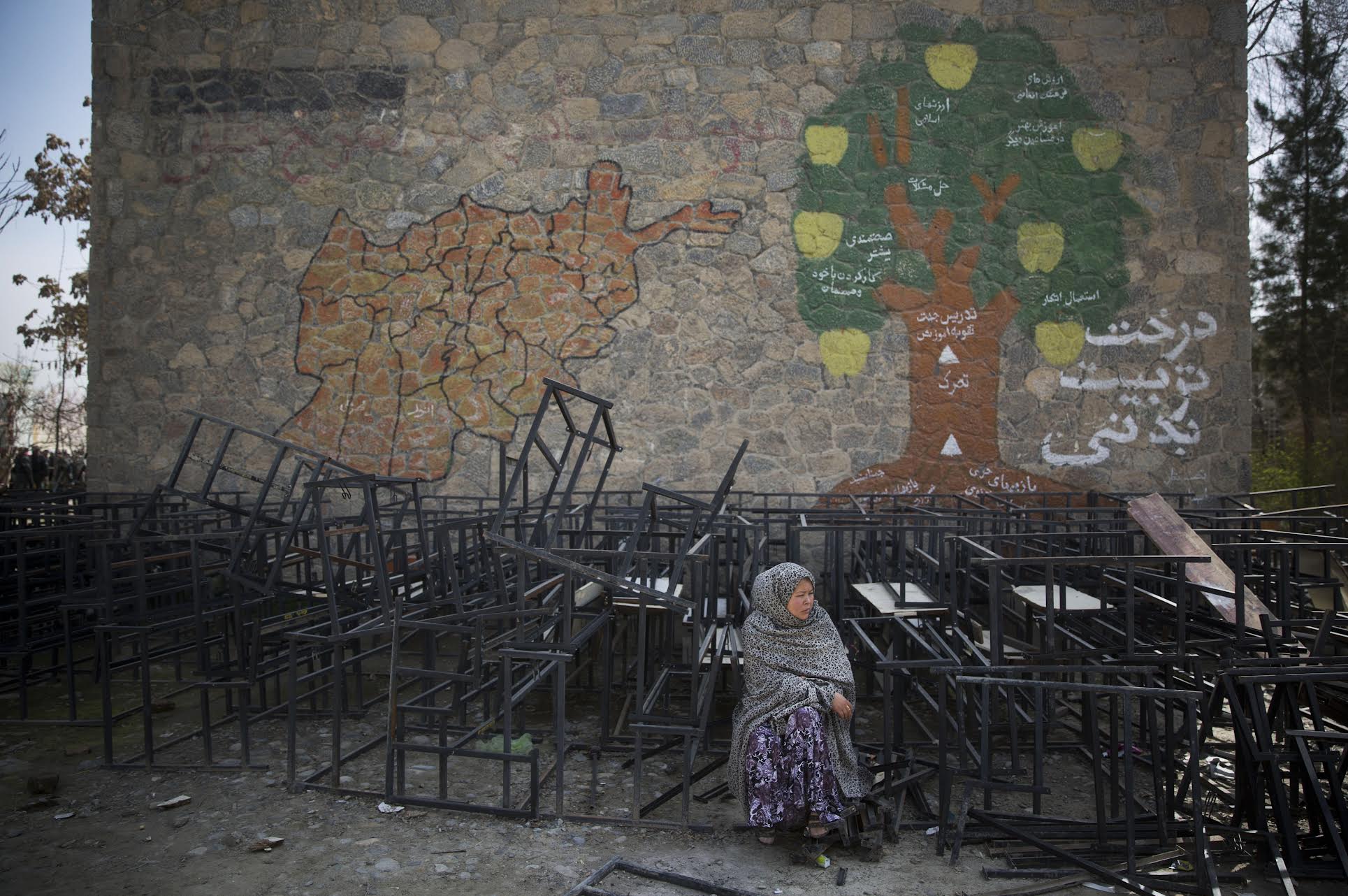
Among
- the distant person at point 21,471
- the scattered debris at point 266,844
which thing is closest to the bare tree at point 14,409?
the distant person at point 21,471

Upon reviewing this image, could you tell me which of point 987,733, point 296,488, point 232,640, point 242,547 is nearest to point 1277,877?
point 987,733

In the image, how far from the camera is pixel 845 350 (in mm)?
8898

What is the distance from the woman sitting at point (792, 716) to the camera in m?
4.13

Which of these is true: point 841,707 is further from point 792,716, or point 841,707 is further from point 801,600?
point 801,600

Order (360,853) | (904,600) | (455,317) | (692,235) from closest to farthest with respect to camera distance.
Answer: (360,853) < (904,600) < (692,235) < (455,317)

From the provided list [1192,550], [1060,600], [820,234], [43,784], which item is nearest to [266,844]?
[43,784]

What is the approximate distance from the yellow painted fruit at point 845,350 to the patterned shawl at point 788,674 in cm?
473

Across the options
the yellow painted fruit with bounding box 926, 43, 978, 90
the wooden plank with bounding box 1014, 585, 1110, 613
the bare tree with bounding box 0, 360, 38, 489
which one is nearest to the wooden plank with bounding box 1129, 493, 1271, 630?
the wooden plank with bounding box 1014, 585, 1110, 613

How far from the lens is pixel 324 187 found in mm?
9250

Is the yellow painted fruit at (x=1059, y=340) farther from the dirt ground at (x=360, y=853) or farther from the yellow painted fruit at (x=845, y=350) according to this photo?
the dirt ground at (x=360, y=853)

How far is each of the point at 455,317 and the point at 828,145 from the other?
3866mm

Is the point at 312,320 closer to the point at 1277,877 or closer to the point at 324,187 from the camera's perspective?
the point at 324,187

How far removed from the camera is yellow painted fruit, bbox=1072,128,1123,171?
8.77 m

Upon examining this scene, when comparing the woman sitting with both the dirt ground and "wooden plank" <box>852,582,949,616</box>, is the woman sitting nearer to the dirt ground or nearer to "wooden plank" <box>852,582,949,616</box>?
the dirt ground
